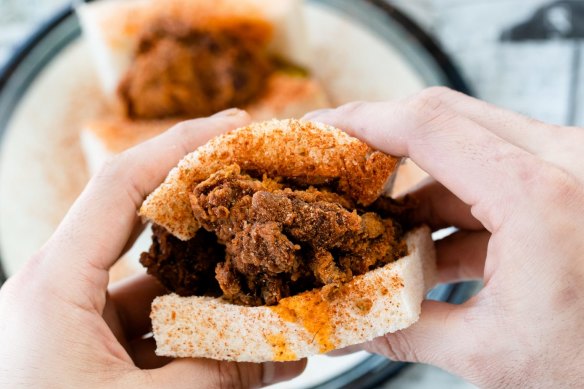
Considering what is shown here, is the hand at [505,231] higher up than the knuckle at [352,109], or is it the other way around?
the knuckle at [352,109]

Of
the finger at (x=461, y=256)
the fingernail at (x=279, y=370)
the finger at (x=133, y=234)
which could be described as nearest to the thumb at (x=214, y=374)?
the fingernail at (x=279, y=370)

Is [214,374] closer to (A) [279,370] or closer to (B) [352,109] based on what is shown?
(A) [279,370]

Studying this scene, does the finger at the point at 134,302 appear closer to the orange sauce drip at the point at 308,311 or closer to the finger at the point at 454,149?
the orange sauce drip at the point at 308,311

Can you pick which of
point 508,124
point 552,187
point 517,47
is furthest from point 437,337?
point 517,47

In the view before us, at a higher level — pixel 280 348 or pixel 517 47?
pixel 517 47

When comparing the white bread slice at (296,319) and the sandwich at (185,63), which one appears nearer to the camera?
the white bread slice at (296,319)

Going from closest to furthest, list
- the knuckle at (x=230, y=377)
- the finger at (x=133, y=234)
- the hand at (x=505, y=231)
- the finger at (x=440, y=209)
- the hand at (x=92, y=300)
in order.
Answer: the hand at (x=505, y=231), the hand at (x=92, y=300), the knuckle at (x=230, y=377), the finger at (x=133, y=234), the finger at (x=440, y=209)

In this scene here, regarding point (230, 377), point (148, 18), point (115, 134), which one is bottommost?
point (230, 377)

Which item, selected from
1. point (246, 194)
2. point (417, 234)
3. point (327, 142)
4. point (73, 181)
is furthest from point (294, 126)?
point (73, 181)
